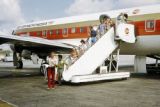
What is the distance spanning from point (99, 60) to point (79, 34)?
6.26 meters

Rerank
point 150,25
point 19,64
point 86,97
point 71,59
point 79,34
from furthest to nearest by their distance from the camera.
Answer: point 19,64 → point 79,34 → point 150,25 → point 71,59 → point 86,97

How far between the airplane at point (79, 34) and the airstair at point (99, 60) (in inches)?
31.2

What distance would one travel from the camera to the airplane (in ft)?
60.6

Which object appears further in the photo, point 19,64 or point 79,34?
point 19,64

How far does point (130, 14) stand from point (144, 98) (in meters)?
8.97

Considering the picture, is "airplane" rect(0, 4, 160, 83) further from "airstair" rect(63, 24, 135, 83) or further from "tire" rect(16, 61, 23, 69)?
"airstair" rect(63, 24, 135, 83)

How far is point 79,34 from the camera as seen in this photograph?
23.5m

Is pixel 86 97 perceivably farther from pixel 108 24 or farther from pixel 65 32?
pixel 65 32

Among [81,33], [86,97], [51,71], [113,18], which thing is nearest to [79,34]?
[81,33]

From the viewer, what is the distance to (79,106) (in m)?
10.2

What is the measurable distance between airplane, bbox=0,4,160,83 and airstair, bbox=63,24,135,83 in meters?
0.79

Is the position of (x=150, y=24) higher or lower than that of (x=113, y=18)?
lower

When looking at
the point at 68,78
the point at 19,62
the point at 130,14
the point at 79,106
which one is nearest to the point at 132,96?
the point at 79,106

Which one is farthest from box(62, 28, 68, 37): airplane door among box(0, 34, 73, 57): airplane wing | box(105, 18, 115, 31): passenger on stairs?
box(105, 18, 115, 31): passenger on stairs
